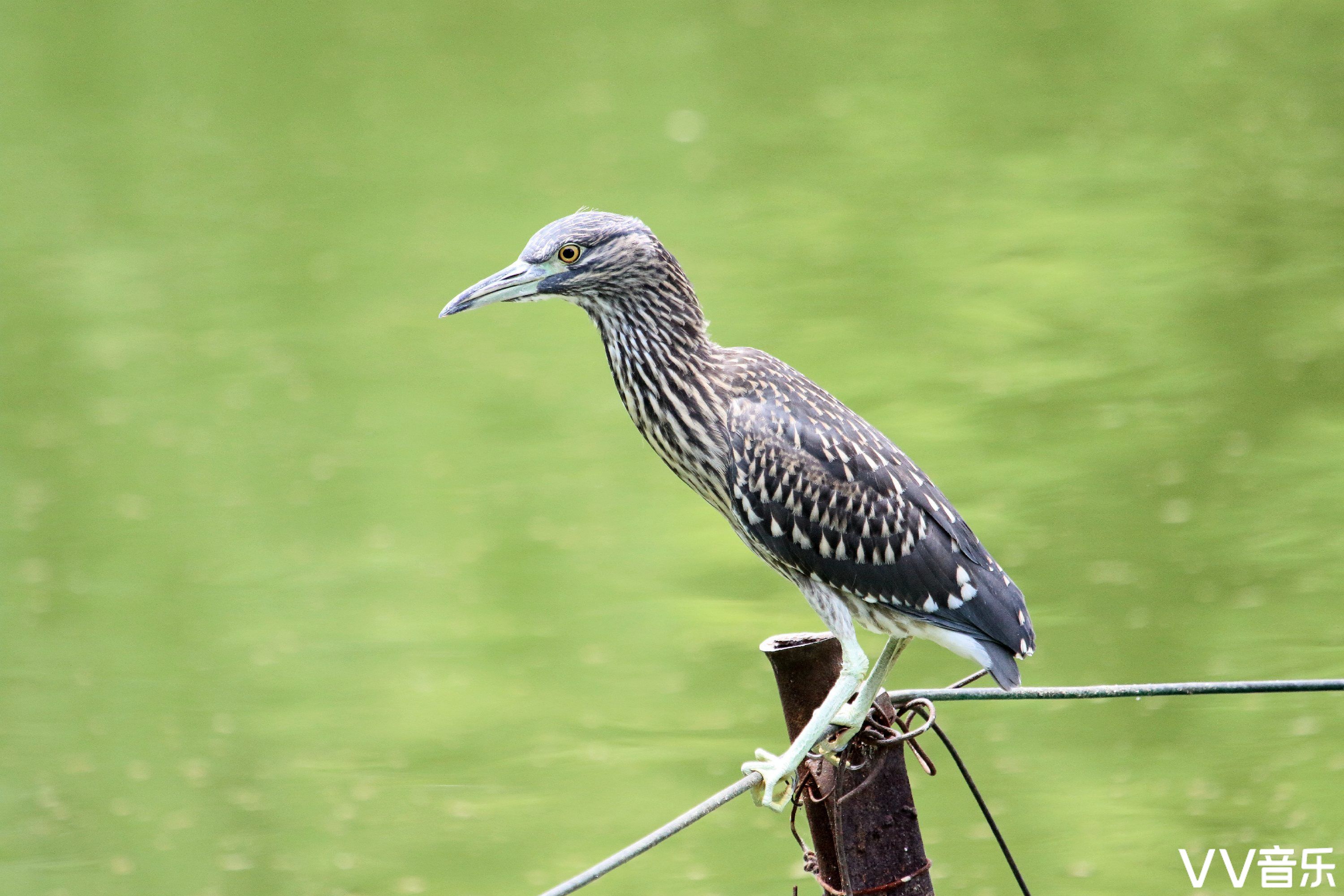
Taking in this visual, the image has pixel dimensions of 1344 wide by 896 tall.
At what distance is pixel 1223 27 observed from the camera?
12.0 m

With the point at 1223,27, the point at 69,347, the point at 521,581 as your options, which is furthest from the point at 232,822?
the point at 1223,27

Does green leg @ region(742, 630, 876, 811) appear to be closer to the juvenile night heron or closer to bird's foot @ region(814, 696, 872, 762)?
bird's foot @ region(814, 696, 872, 762)

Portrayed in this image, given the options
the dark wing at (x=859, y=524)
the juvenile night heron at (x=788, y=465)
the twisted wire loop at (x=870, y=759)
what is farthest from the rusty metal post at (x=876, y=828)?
the dark wing at (x=859, y=524)

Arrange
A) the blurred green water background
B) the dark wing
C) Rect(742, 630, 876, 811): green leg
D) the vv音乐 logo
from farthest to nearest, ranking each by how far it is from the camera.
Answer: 1. the blurred green water background
2. the vv音乐 logo
3. the dark wing
4. Rect(742, 630, 876, 811): green leg

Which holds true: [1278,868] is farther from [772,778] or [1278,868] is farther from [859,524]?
[772,778]

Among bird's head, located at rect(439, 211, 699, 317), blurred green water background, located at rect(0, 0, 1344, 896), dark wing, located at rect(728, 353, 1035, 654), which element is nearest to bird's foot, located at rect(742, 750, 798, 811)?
dark wing, located at rect(728, 353, 1035, 654)

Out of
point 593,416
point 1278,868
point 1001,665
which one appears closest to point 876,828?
point 1001,665

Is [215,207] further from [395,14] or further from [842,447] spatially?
[842,447]

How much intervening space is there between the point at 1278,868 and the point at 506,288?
3.62 metres

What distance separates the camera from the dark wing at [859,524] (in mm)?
3787

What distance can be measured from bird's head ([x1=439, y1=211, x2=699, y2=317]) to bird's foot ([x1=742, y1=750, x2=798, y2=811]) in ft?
3.47

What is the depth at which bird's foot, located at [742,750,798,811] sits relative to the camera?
343 cm

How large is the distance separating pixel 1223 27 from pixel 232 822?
890 centimetres

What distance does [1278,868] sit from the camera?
577 centimetres
